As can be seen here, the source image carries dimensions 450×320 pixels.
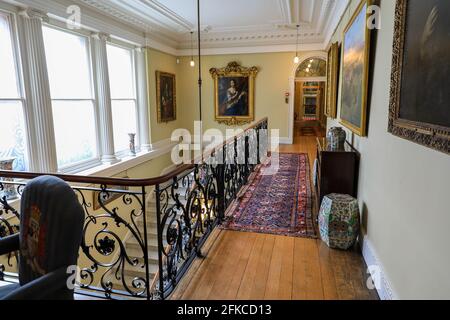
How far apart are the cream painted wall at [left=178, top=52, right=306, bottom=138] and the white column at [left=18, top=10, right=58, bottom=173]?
203 inches

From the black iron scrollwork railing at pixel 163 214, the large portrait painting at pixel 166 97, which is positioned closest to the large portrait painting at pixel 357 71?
the black iron scrollwork railing at pixel 163 214

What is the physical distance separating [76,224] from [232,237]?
5.93ft

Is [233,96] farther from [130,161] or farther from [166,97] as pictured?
[130,161]

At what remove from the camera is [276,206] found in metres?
3.86

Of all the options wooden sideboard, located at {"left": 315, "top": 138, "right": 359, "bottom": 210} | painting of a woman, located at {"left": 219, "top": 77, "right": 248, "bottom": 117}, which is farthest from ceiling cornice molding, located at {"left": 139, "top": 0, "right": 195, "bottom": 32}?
wooden sideboard, located at {"left": 315, "top": 138, "right": 359, "bottom": 210}

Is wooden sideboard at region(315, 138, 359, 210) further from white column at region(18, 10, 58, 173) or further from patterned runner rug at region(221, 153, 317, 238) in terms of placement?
white column at region(18, 10, 58, 173)

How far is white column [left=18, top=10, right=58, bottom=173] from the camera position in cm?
421

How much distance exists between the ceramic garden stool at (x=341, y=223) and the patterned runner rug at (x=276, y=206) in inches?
11.5

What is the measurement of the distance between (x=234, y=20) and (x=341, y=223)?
230 inches

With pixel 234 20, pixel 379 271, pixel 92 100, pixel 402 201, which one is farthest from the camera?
pixel 234 20

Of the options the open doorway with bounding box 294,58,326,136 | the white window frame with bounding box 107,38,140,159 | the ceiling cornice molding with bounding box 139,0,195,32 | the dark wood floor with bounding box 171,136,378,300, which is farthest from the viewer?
the open doorway with bounding box 294,58,326,136

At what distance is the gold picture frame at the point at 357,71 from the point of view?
267 cm

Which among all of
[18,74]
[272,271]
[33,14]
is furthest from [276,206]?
Answer: [33,14]

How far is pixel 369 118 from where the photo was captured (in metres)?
2.69
